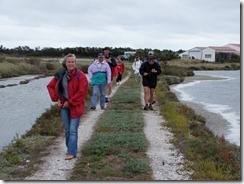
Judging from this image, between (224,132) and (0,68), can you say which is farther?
(0,68)

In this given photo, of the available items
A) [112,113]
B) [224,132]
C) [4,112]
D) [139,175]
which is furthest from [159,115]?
[4,112]

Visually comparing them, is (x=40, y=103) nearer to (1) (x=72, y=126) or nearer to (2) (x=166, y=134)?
(2) (x=166, y=134)

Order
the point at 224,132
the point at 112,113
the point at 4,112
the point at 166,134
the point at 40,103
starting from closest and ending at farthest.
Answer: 1. the point at 166,134
2. the point at 112,113
3. the point at 224,132
4. the point at 4,112
5. the point at 40,103

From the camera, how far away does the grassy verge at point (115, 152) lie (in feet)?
22.6

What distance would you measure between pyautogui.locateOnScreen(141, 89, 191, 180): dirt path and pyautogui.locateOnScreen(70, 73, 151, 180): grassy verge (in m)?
0.15

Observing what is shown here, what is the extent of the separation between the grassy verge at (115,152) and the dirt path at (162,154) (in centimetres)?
15

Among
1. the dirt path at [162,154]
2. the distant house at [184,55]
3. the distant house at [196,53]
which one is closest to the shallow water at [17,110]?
the dirt path at [162,154]

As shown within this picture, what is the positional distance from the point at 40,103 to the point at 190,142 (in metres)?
13.9

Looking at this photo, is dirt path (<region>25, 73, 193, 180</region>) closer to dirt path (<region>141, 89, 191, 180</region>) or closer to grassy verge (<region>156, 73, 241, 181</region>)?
dirt path (<region>141, 89, 191, 180</region>)

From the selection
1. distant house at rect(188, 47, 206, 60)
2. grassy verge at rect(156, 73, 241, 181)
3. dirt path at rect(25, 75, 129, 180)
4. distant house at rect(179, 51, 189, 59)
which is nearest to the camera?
grassy verge at rect(156, 73, 241, 181)

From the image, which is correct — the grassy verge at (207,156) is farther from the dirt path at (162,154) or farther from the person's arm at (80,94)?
the person's arm at (80,94)

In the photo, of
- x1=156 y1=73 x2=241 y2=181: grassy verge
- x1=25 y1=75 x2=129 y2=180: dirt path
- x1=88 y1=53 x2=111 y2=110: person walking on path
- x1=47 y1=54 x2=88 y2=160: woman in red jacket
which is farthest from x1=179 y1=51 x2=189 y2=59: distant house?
x1=47 y1=54 x2=88 y2=160: woman in red jacket

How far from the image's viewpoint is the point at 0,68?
1804 inches

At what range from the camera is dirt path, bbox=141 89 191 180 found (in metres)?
6.94
